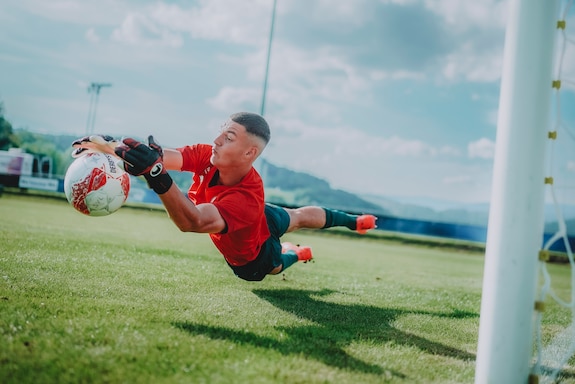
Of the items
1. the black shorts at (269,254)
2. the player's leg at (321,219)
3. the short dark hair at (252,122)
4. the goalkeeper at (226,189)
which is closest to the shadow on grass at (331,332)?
the black shorts at (269,254)

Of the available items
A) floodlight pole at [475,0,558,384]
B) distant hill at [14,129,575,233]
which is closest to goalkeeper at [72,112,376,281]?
floodlight pole at [475,0,558,384]

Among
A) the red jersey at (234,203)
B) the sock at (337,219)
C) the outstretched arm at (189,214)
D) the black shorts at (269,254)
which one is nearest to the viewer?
the outstretched arm at (189,214)

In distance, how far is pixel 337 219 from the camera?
5.58 meters

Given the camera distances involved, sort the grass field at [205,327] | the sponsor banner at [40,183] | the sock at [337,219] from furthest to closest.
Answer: the sponsor banner at [40,183] < the sock at [337,219] < the grass field at [205,327]

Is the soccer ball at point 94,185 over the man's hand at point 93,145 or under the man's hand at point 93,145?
under

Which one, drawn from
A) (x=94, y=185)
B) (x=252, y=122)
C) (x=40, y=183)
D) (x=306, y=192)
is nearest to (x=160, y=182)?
(x=94, y=185)

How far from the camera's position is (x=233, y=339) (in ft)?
10.0

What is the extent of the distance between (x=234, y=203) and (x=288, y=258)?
1.80 meters

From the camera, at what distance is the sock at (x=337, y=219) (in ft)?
18.1

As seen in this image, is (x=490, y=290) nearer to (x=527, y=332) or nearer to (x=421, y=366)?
(x=527, y=332)

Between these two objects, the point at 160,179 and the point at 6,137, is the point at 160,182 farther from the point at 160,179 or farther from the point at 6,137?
the point at 6,137

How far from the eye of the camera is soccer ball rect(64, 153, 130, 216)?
383 centimetres

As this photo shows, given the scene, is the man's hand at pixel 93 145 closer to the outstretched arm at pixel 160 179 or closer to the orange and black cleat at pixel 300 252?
the outstretched arm at pixel 160 179

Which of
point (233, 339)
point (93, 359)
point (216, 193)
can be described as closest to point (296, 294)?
point (216, 193)
